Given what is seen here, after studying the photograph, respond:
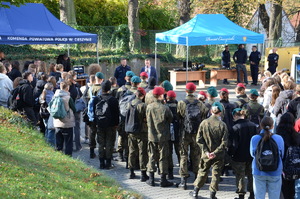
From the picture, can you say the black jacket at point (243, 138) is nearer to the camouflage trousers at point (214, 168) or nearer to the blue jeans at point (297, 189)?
the camouflage trousers at point (214, 168)

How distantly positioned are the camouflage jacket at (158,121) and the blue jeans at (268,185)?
2.21 m

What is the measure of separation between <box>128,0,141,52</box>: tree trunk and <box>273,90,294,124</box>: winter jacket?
54.3ft

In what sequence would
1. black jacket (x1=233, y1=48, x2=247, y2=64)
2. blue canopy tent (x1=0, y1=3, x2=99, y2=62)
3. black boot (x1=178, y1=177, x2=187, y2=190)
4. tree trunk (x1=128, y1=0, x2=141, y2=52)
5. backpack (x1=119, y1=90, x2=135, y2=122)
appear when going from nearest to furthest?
black boot (x1=178, y1=177, x2=187, y2=190), backpack (x1=119, y1=90, x2=135, y2=122), blue canopy tent (x1=0, y1=3, x2=99, y2=62), black jacket (x1=233, y1=48, x2=247, y2=64), tree trunk (x1=128, y1=0, x2=141, y2=52)

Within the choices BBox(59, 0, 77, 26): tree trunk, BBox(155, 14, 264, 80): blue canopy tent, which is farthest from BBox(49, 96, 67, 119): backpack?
BBox(59, 0, 77, 26): tree trunk

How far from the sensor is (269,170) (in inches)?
287

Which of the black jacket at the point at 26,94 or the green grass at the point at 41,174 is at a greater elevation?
the black jacket at the point at 26,94

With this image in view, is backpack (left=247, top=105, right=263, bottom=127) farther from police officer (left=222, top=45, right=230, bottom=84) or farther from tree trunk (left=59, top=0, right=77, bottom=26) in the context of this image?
tree trunk (left=59, top=0, right=77, bottom=26)

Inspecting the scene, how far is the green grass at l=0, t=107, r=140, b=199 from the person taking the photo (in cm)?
708

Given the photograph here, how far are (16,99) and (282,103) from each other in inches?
235

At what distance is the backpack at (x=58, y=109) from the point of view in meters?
10.2

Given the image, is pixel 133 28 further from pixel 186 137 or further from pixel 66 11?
pixel 186 137

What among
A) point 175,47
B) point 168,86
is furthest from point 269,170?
point 175,47

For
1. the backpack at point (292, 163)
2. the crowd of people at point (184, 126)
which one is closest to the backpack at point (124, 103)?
the crowd of people at point (184, 126)

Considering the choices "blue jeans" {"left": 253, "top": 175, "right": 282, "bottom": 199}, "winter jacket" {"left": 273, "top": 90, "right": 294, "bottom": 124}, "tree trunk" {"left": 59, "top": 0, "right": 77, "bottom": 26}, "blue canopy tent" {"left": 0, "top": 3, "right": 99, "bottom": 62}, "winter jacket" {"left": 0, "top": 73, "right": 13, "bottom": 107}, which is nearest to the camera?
"blue jeans" {"left": 253, "top": 175, "right": 282, "bottom": 199}
